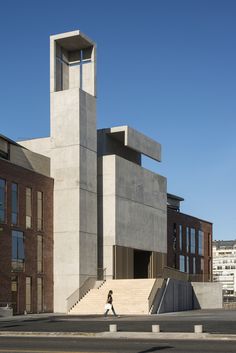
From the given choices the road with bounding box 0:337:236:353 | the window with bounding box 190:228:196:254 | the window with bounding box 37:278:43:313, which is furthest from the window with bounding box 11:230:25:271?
the window with bounding box 190:228:196:254

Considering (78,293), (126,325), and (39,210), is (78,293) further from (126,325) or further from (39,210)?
(126,325)

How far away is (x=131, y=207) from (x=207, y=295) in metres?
13.8

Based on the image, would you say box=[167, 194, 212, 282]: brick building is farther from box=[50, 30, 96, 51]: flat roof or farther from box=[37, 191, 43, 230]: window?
box=[50, 30, 96, 51]: flat roof

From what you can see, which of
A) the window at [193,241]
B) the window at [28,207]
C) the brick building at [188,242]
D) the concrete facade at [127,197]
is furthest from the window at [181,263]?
the window at [28,207]

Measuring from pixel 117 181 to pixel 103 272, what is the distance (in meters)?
8.23

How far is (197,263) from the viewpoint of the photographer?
9288 centimetres

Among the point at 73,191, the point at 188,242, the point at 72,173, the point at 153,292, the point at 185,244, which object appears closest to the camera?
the point at 153,292

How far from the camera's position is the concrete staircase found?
48406 mm

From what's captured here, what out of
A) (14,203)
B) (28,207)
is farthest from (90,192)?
(14,203)

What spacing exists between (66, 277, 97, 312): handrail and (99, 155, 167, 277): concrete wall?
3404mm

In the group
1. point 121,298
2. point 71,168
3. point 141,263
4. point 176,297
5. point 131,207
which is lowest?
point 176,297

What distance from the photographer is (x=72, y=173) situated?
5306 cm

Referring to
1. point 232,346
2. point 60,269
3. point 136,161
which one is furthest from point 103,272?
point 232,346

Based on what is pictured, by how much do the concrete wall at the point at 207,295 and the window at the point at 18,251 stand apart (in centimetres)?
2113
